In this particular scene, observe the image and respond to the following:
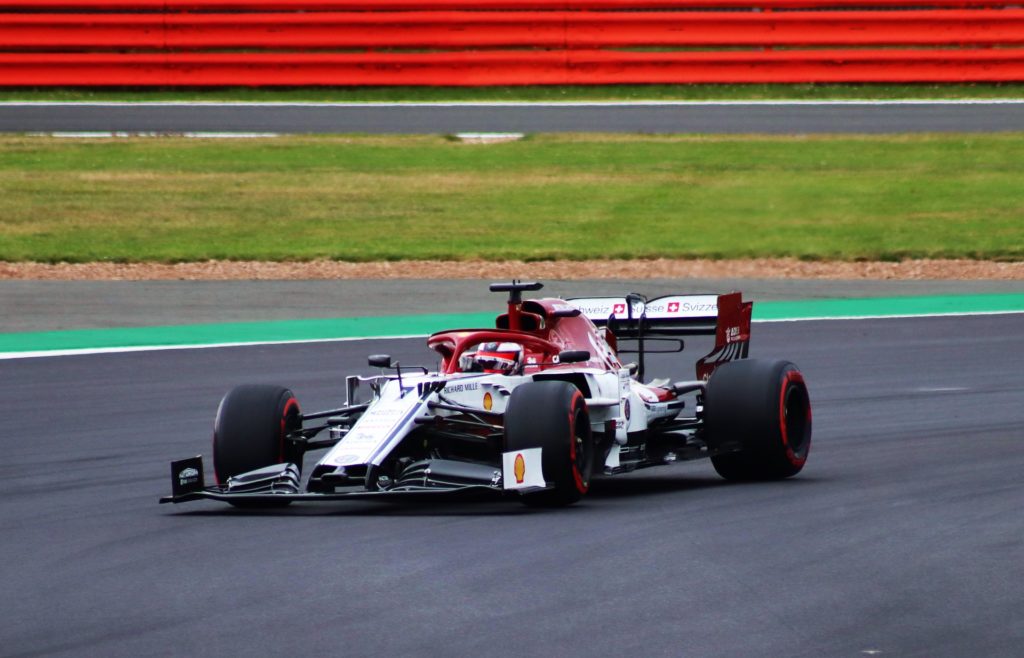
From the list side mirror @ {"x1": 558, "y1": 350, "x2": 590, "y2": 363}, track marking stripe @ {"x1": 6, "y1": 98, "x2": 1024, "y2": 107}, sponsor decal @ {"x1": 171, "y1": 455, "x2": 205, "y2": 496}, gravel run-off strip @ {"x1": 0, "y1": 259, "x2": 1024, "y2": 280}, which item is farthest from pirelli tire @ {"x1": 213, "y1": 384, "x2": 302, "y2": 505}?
track marking stripe @ {"x1": 6, "y1": 98, "x2": 1024, "y2": 107}

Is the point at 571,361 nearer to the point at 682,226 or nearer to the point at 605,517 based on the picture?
the point at 605,517

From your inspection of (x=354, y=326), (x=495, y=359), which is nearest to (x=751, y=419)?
(x=495, y=359)

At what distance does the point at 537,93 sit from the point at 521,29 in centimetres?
110

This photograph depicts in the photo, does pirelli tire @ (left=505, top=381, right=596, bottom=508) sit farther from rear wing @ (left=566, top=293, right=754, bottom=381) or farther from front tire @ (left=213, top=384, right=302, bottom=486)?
rear wing @ (left=566, top=293, right=754, bottom=381)

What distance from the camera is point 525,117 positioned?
26812 millimetres

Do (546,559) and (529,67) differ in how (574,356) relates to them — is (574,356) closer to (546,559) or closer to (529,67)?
(546,559)

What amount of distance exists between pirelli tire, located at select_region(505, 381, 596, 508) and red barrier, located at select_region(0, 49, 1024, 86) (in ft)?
64.0

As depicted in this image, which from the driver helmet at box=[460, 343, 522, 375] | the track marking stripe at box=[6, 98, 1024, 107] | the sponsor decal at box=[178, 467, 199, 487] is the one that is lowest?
the sponsor decal at box=[178, 467, 199, 487]

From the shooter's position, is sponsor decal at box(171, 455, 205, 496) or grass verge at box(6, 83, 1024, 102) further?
grass verge at box(6, 83, 1024, 102)

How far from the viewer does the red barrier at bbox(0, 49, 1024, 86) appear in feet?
92.0

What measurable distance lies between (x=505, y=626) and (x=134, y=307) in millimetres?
12088

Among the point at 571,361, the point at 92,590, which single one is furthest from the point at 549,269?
the point at 92,590

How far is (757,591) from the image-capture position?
727cm

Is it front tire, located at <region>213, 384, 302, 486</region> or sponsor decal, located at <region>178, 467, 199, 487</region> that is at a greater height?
front tire, located at <region>213, 384, 302, 486</region>
